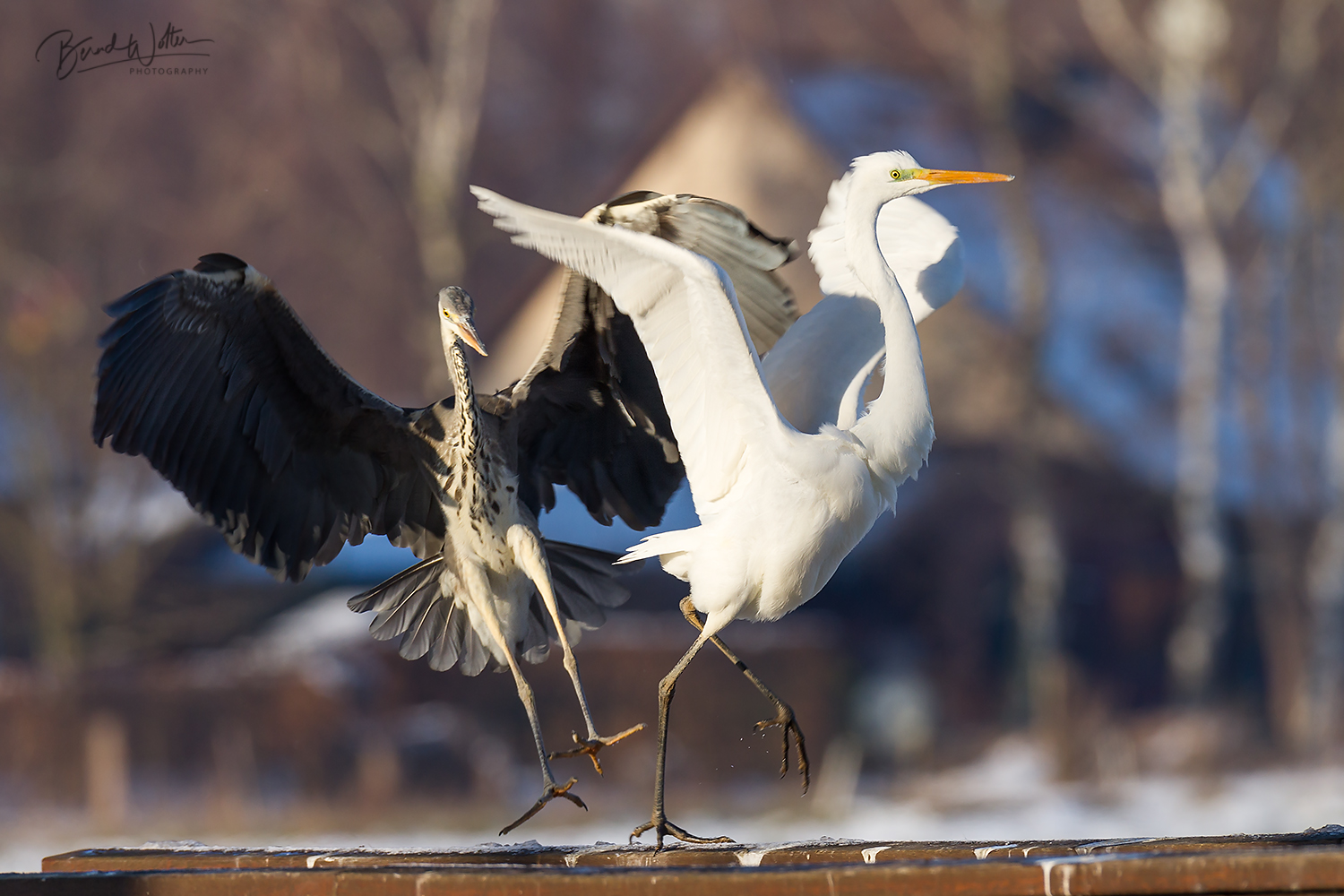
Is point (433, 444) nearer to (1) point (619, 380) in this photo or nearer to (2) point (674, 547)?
(1) point (619, 380)

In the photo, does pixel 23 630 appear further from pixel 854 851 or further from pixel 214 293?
pixel 854 851

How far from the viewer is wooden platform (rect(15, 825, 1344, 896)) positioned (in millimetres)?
2889

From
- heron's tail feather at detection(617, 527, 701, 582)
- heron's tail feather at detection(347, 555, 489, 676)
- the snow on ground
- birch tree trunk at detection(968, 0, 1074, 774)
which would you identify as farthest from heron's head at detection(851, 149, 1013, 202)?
birch tree trunk at detection(968, 0, 1074, 774)

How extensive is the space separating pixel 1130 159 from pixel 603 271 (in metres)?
13.2

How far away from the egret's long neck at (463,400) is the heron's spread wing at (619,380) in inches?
12.2

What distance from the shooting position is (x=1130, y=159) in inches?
626

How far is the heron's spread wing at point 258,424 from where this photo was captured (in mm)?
4664

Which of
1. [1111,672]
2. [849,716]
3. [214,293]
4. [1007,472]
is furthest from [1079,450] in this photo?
[214,293]

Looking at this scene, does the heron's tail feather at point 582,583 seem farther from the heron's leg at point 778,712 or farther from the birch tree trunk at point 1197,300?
the birch tree trunk at point 1197,300

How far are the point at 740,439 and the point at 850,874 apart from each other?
1513 millimetres

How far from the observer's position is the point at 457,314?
476cm

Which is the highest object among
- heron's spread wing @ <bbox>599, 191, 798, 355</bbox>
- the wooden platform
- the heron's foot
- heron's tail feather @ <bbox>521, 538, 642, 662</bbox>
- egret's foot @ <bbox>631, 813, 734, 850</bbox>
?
heron's spread wing @ <bbox>599, 191, 798, 355</bbox>

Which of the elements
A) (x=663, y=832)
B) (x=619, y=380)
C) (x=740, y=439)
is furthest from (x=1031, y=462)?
(x=663, y=832)

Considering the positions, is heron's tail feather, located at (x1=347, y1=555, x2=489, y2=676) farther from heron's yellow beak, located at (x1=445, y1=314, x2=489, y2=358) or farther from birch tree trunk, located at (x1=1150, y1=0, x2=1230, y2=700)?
birch tree trunk, located at (x1=1150, y1=0, x2=1230, y2=700)
